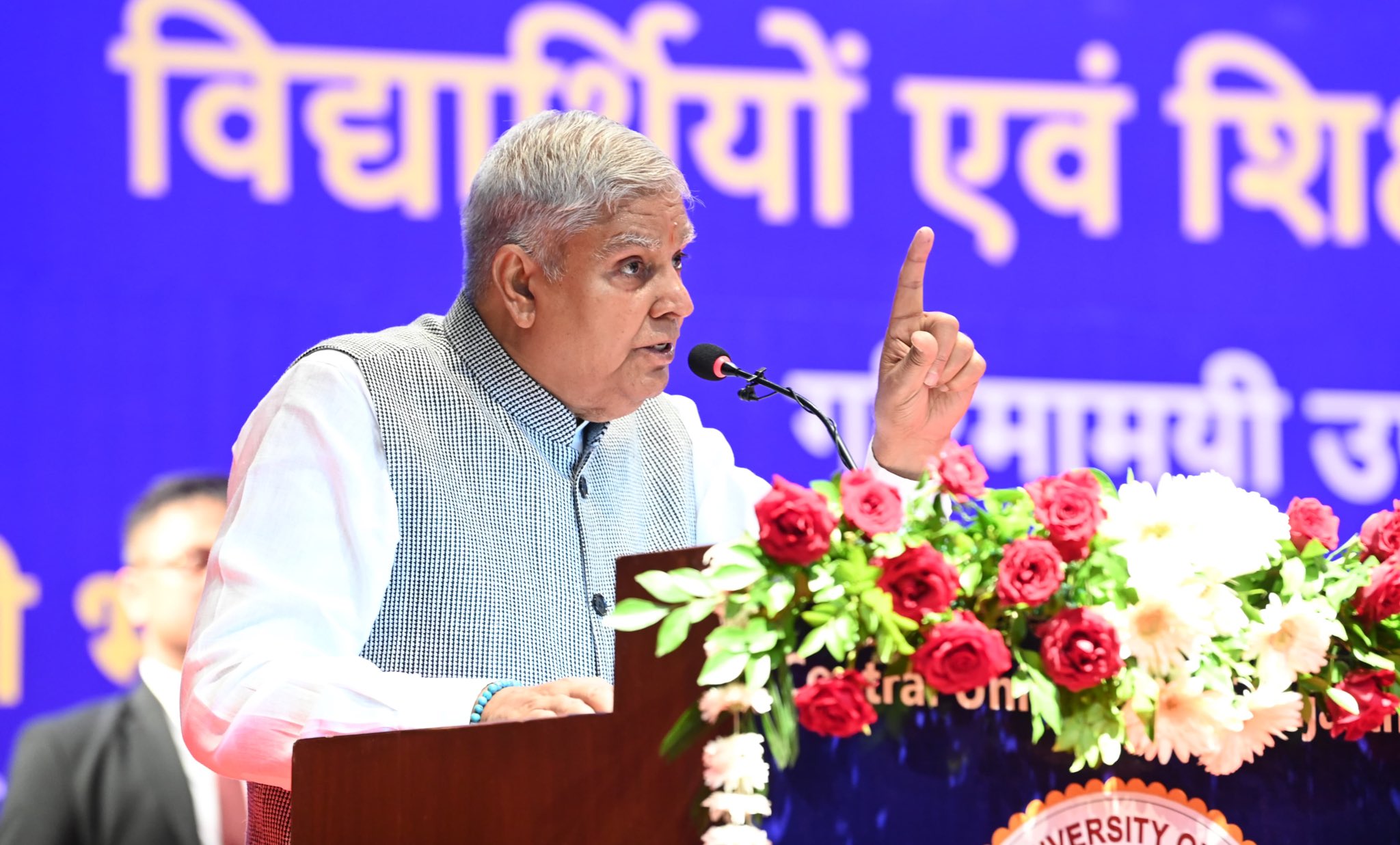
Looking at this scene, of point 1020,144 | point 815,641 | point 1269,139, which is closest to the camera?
point 815,641

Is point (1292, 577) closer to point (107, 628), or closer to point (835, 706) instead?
point (835, 706)

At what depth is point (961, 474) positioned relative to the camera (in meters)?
1.49

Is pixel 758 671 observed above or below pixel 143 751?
below

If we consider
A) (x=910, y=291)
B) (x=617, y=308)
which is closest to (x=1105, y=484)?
(x=910, y=291)

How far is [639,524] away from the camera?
2428 millimetres

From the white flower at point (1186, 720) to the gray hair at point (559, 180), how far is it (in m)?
1.07

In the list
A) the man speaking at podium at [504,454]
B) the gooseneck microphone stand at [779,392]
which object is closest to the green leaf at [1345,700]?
the gooseneck microphone stand at [779,392]

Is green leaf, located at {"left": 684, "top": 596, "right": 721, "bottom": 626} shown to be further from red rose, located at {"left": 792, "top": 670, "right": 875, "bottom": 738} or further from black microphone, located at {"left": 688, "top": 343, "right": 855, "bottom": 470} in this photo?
black microphone, located at {"left": 688, "top": 343, "right": 855, "bottom": 470}

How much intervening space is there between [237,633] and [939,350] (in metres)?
0.93

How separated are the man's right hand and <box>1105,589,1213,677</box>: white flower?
434 mm

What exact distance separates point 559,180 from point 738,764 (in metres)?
1.08

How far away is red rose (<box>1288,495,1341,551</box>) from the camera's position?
162 cm

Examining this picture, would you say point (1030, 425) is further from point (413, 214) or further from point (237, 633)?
point (237, 633)

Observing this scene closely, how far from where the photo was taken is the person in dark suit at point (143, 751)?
3.29 m
